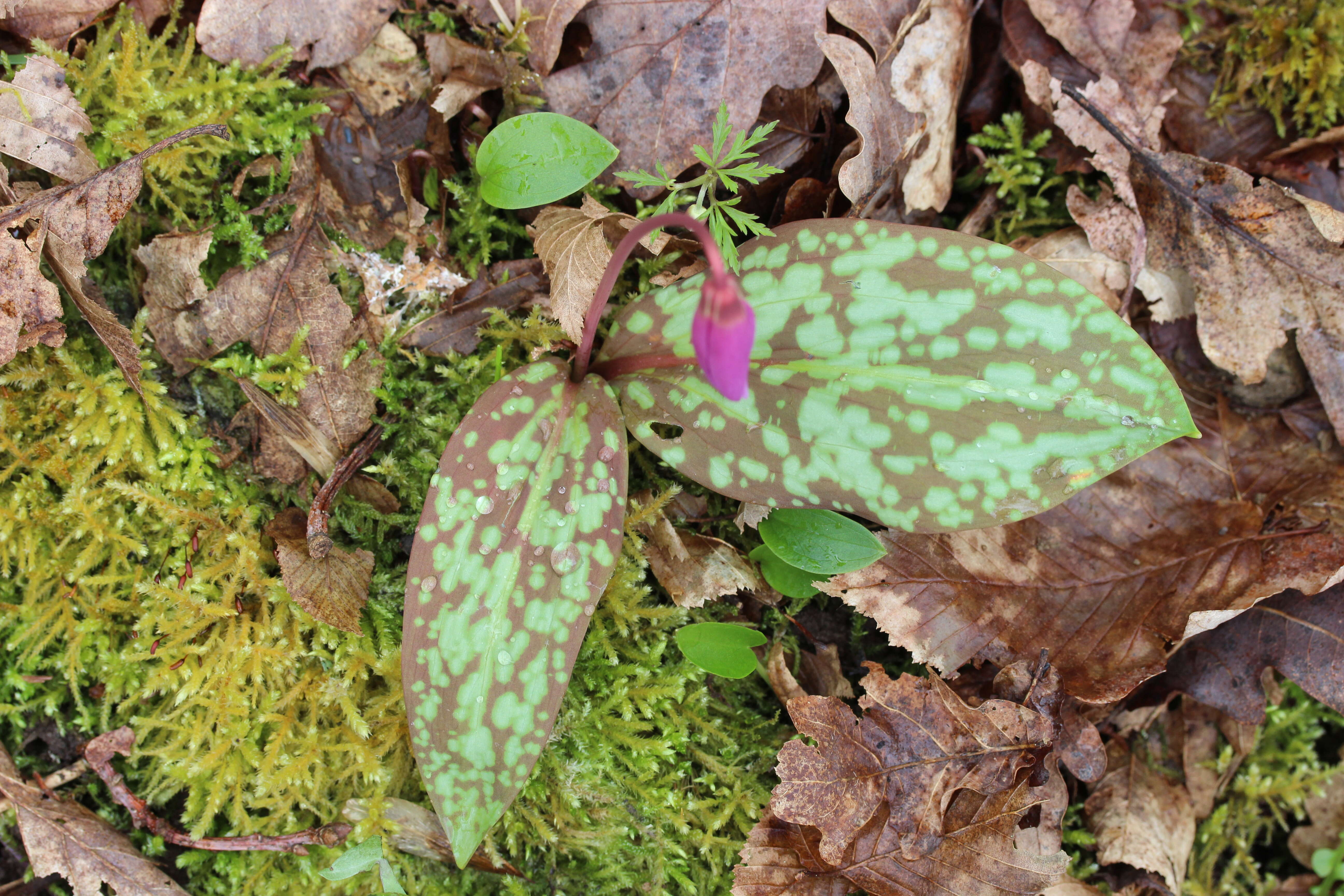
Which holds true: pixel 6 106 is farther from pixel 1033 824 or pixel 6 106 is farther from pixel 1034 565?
pixel 1033 824

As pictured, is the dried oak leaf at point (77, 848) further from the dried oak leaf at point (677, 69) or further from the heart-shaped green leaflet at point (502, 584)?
the dried oak leaf at point (677, 69)

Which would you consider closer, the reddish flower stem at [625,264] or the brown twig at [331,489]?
the reddish flower stem at [625,264]

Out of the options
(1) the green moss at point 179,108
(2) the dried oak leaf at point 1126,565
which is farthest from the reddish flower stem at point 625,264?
(1) the green moss at point 179,108

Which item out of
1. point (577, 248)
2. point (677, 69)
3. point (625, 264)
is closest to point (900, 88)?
point (677, 69)

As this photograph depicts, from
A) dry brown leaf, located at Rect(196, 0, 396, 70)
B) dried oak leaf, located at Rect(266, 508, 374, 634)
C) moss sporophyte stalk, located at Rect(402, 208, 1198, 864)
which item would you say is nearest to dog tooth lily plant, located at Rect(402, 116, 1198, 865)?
moss sporophyte stalk, located at Rect(402, 208, 1198, 864)

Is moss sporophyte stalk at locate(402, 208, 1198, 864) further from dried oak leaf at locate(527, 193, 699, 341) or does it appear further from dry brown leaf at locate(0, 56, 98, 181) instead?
dry brown leaf at locate(0, 56, 98, 181)

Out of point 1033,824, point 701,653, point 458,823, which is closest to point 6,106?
point 458,823
